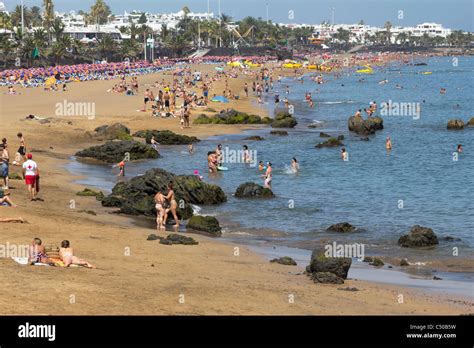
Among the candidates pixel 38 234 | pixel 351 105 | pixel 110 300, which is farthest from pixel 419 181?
pixel 351 105

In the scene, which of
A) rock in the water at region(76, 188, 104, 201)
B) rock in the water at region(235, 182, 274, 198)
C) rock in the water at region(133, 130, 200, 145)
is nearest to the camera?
rock in the water at region(76, 188, 104, 201)

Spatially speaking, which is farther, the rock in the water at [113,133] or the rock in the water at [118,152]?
the rock in the water at [113,133]

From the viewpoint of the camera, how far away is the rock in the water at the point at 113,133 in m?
51.7

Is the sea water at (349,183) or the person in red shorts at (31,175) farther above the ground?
the person in red shorts at (31,175)

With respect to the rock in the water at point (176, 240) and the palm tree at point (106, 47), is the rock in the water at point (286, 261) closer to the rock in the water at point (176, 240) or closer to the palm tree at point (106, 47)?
the rock in the water at point (176, 240)

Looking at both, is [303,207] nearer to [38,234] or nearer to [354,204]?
[354,204]

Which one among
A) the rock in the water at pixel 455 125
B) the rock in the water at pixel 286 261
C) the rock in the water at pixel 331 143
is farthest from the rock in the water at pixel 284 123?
the rock in the water at pixel 286 261

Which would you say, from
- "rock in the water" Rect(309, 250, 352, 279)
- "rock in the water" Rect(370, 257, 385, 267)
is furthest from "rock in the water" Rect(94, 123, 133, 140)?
"rock in the water" Rect(309, 250, 352, 279)

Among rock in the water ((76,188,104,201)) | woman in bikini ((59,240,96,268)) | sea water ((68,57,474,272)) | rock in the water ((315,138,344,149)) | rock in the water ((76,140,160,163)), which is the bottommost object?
sea water ((68,57,474,272))

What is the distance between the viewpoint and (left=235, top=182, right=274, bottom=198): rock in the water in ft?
115

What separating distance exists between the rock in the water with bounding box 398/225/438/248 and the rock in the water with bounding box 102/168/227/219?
25.7 ft

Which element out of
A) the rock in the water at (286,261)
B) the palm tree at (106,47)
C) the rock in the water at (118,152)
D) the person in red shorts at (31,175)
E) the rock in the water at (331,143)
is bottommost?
the rock in the water at (286,261)

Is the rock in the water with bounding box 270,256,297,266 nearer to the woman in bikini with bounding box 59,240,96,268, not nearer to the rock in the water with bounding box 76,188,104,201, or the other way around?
the woman in bikini with bounding box 59,240,96,268

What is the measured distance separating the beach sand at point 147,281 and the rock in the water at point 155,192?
844 mm
